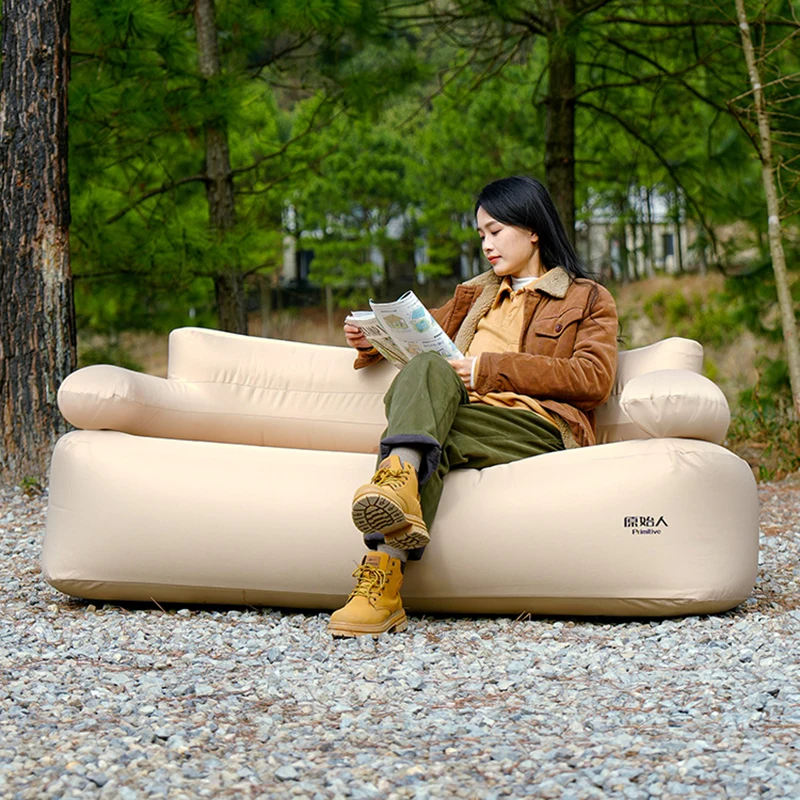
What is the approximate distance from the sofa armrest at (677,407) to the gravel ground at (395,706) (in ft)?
1.44

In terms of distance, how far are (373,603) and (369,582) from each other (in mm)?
47

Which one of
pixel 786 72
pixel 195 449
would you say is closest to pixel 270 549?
pixel 195 449

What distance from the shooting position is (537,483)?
2.62 m

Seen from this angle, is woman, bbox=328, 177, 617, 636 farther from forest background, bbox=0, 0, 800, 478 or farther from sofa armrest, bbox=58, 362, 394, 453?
forest background, bbox=0, 0, 800, 478

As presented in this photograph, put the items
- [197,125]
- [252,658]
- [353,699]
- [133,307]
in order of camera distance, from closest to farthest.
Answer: [353,699]
[252,658]
[197,125]
[133,307]

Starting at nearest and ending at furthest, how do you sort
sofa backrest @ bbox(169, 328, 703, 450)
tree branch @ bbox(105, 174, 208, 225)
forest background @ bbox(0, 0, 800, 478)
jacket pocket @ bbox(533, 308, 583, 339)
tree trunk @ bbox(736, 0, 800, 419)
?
jacket pocket @ bbox(533, 308, 583, 339), sofa backrest @ bbox(169, 328, 703, 450), tree trunk @ bbox(736, 0, 800, 419), forest background @ bbox(0, 0, 800, 478), tree branch @ bbox(105, 174, 208, 225)

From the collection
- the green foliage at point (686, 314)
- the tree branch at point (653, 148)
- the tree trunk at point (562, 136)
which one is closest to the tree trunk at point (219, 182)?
the tree trunk at point (562, 136)

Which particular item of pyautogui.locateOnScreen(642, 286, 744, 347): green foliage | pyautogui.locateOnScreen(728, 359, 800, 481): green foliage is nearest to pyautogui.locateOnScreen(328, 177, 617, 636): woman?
pyautogui.locateOnScreen(728, 359, 800, 481): green foliage

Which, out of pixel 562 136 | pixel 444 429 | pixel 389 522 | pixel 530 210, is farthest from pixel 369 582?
pixel 562 136

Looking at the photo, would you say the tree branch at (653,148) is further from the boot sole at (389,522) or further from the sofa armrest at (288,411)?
the boot sole at (389,522)

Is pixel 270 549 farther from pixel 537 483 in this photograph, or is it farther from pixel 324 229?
pixel 324 229

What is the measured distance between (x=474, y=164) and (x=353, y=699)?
15083mm

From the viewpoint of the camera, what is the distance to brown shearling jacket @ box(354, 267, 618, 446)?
286 cm

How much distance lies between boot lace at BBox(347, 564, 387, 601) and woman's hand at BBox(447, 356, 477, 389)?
0.60m
